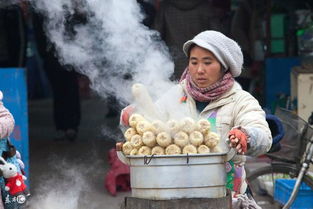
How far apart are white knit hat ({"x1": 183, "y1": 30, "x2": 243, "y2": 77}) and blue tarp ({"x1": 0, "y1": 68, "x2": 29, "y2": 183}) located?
3493mm

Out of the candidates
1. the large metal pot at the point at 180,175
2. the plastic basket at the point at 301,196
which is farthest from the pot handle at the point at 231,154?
the plastic basket at the point at 301,196

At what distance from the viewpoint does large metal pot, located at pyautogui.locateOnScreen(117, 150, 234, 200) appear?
371 cm

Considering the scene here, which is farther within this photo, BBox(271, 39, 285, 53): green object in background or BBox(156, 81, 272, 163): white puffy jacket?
BBox(271, 39, 285, 53): green object in background

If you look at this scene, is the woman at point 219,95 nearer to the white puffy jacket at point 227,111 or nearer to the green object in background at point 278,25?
the white puffy jacket at point 227,111

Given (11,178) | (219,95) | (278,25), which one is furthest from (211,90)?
(278,25)

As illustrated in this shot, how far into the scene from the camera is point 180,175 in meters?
3.70

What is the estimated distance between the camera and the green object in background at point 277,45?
10.6m

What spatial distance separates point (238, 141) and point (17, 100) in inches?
161

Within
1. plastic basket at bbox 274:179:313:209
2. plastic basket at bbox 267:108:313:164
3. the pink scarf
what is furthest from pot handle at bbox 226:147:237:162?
plastic basket at bbox 274:179:313:209

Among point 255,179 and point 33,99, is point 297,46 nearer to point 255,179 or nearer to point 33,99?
point 255,179

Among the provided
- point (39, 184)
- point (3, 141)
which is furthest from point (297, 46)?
point (3, 141)

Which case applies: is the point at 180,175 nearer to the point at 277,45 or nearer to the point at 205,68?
the point at 205,68

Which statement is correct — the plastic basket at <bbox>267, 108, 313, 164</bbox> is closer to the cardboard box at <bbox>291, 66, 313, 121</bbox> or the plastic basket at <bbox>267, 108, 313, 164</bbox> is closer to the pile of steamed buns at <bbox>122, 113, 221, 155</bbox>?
the cardboard box at <bbox>291, 66, 313, 121</bbox>

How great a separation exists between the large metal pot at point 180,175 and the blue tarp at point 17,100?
382 cm
